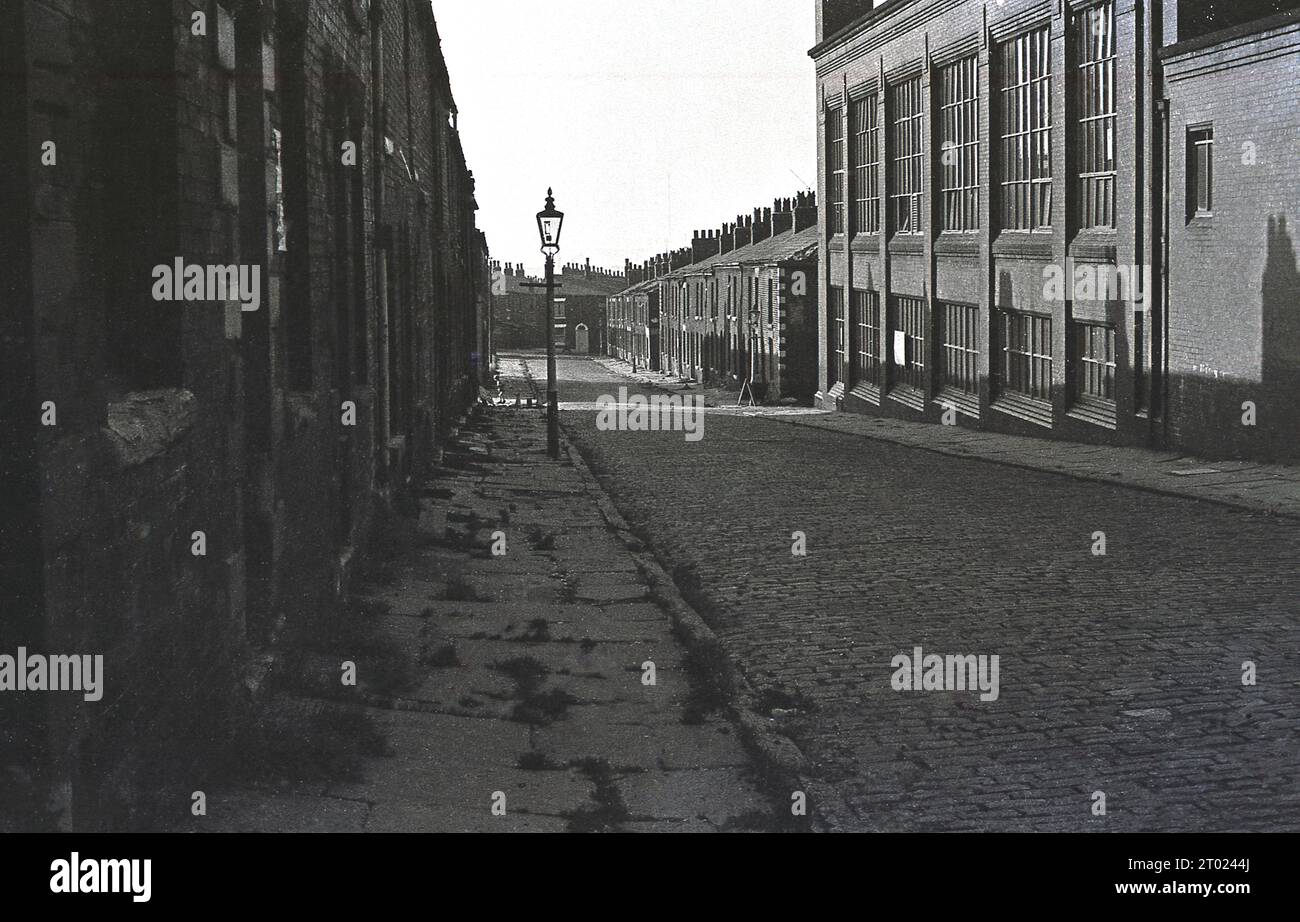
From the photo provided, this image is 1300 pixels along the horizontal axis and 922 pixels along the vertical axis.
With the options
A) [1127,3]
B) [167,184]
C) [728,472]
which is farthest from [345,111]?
[1127,3]

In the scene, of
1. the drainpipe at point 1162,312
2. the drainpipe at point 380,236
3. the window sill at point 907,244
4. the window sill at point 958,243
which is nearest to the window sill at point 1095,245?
the drainpipe at point 1162,312

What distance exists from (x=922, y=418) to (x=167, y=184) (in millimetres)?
27942

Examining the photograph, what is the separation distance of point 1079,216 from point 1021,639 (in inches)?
635

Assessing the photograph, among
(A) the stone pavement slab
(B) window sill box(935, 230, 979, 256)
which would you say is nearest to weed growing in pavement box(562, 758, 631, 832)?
(A) the stone pavement slab

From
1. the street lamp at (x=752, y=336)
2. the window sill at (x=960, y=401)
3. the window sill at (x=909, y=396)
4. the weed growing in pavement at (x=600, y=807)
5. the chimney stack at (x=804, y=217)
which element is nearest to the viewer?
the weed growing in pavement at (x=600, y=807)

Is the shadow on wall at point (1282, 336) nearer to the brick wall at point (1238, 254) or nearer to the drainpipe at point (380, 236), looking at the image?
the brick wall at point (1238, 254)

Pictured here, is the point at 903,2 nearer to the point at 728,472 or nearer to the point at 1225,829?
the point at 728,472

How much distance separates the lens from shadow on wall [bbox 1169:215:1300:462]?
1756cm

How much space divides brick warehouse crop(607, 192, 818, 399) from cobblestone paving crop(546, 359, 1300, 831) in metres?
27.8

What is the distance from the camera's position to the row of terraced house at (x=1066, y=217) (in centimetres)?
1836

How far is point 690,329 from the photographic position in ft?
220

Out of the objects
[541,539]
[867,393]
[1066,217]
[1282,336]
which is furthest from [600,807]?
[867,393]

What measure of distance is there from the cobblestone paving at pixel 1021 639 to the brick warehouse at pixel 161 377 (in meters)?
2.70

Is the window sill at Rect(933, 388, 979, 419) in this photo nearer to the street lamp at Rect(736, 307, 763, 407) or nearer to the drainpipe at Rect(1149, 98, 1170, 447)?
the drainpipe at Rect(1149, 98, 1170, 447)
